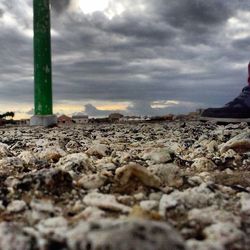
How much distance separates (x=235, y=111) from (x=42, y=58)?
7.58 m

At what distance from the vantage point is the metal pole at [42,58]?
13883mm

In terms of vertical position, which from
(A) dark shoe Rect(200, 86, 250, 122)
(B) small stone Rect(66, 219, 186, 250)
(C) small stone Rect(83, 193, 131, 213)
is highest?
(A) dark shoe Rect(200, 86, 250, 122)

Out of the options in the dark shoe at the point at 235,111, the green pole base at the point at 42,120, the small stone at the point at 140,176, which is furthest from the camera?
the green pole base at the point at 42,120

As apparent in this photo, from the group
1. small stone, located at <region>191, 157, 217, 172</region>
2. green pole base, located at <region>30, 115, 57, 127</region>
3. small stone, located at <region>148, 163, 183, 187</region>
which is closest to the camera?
small stone, located at <region>148, 163, 183, 187</region>

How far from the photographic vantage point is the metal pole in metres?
13.9

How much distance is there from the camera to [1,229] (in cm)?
158

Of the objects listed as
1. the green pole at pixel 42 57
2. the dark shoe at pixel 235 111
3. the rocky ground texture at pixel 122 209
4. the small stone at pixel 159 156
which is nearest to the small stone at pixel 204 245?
the rocky ground texture at pixel 122 209

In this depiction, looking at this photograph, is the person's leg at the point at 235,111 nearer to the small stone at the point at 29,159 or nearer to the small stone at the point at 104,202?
the small stone at the point at 29,159

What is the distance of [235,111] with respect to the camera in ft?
26.5

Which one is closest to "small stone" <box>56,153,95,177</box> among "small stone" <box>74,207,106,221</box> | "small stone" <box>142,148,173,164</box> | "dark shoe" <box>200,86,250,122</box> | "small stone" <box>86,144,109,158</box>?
"small stone" <box>142,148,173,164</box>

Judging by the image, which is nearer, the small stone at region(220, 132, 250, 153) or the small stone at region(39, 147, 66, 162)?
the small stone at region(39, 147, 66, 162)

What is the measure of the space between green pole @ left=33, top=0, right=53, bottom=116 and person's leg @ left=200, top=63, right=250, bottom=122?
6713 millimetres

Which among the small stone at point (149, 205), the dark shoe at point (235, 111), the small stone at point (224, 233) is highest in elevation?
the dark shoe at point (235, 111)

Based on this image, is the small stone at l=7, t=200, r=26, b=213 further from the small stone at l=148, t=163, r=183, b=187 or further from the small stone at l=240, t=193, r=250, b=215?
the small stone at l=240, t=193, r=250, b=215
